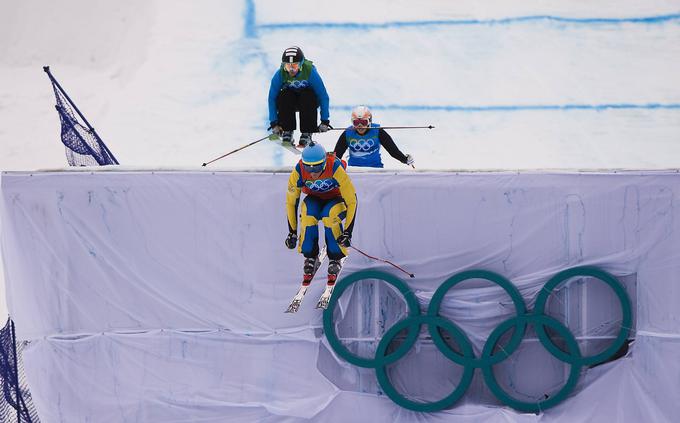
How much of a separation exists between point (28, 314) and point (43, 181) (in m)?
1.12

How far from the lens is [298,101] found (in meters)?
8.76

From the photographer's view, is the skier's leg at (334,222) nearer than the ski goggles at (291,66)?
Yes

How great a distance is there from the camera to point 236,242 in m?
8.90

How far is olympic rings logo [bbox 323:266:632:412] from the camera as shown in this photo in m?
8.74

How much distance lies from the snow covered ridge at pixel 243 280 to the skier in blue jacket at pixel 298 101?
42cm

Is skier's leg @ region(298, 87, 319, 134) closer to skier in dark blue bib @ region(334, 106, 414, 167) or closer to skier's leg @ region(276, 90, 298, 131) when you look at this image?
skier's leg @ region(276, 90, 298, 131)

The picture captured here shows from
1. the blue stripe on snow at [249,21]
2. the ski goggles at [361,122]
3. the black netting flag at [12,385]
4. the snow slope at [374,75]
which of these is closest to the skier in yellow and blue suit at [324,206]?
the ski goggles at [361,122]

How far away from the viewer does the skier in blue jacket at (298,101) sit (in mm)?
8641

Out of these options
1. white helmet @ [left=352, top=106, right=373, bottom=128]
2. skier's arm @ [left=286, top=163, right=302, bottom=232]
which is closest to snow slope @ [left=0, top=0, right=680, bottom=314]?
white helmet @ [left=352, top=106, right=373, bottom=128]

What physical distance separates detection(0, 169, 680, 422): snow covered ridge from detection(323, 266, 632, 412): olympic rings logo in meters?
0.11

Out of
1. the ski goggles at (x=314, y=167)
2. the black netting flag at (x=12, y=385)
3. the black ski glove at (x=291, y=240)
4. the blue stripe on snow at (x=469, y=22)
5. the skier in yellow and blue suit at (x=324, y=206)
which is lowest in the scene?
the black netting flag at (x=12, y=385)

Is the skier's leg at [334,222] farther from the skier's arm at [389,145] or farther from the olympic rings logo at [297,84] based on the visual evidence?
the skier's arm at [389,145]

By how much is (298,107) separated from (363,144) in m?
1.02

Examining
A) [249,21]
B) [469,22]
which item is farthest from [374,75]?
[249,21]
